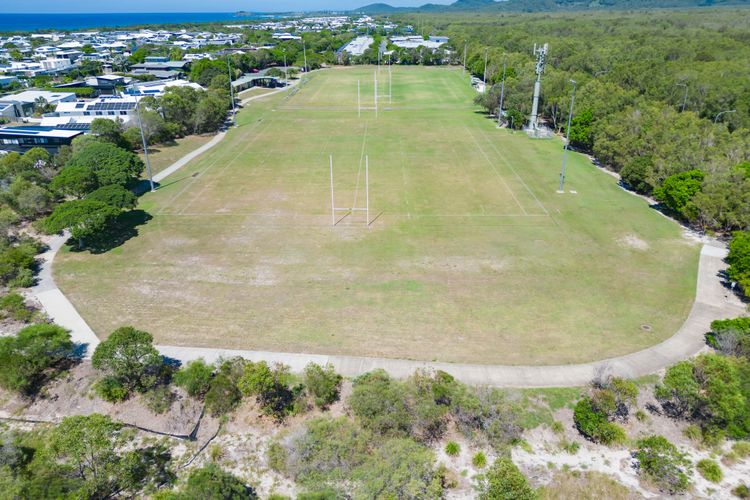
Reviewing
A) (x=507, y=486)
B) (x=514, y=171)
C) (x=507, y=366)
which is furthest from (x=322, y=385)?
(x=514, y=171)

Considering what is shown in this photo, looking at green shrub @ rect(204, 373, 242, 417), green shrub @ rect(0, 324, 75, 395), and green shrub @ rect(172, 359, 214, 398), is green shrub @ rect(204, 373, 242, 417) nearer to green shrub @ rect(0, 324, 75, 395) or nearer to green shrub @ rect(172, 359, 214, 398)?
green shrub @ rect(172, 359, 214, 398)

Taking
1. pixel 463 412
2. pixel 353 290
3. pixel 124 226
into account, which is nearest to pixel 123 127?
pixel 124 226

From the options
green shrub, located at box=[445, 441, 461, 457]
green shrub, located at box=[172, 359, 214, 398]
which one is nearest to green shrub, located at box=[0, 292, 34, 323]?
green shrub, located at box=[172, 359, 214, 398]

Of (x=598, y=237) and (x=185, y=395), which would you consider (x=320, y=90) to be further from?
(x=185, y=395)

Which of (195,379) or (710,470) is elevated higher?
(195,379)

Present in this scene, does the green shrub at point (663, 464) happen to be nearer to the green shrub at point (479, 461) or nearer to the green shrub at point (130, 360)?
the green shrub at point (479, 461)

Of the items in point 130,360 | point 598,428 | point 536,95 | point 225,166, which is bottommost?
point 598,428

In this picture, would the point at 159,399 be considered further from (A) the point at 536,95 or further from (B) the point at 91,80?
(B) the point at 91,80
